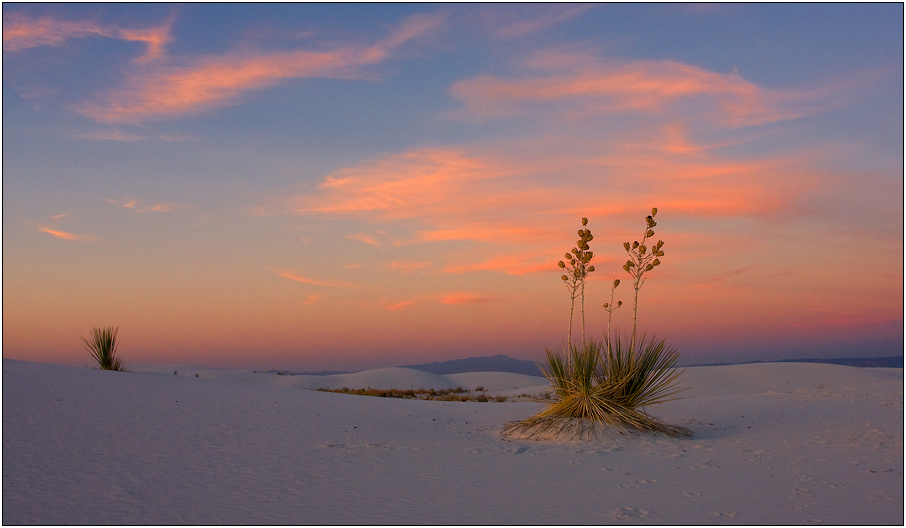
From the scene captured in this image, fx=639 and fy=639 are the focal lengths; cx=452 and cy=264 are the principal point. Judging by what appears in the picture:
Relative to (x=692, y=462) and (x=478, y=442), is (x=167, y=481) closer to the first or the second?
(x=478, y=442)

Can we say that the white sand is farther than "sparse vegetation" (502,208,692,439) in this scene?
No

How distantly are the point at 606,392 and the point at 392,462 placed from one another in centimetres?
409

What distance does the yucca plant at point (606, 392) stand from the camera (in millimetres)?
10117

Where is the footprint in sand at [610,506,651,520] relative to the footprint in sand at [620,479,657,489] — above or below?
above

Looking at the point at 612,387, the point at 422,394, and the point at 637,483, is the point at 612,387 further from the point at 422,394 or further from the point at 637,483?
the point at 422,394

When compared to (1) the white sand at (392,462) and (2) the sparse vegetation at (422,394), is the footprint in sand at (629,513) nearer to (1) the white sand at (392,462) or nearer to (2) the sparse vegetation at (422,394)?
(1) the white sand at (392,462)

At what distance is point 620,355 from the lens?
1046cm

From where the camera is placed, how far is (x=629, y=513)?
19.4ft

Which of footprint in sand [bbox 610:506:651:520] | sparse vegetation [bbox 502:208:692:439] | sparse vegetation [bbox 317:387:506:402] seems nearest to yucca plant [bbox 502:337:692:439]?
sparse vegetation [bbox 502:208:692:439]

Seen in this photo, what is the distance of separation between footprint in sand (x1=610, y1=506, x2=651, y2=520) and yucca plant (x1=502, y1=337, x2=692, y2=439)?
393cm

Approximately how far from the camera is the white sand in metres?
5.84

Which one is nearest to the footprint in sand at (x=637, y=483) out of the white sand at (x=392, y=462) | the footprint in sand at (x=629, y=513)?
the white sand at (x=392, y=462)

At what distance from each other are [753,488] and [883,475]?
202 cm

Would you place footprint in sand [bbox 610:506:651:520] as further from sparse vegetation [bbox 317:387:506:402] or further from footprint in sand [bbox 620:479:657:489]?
sparse vegetation [bbox 317:387:506:402]
